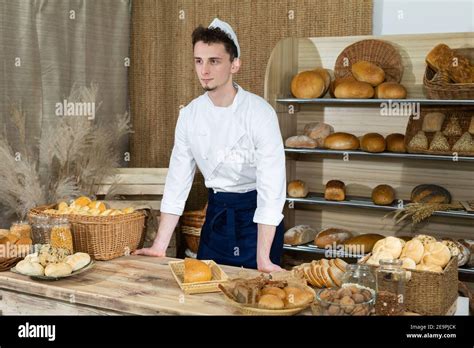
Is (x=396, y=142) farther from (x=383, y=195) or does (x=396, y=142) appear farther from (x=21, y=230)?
(x=21, y=230)

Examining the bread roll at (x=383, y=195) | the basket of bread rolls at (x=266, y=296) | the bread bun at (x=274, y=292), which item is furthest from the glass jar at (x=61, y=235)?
the bread roll at (x=383, y=195)

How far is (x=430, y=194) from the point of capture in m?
3.89

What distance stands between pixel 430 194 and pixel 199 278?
2.19 m

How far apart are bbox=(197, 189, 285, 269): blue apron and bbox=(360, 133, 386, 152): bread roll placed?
1241mm

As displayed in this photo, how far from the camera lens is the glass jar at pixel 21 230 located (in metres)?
2.52

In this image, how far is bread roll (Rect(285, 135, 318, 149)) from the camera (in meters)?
4.11

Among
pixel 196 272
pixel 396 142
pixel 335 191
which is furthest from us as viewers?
pixel 335 191

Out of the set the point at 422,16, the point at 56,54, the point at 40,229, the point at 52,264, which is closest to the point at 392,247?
the point at 52,264

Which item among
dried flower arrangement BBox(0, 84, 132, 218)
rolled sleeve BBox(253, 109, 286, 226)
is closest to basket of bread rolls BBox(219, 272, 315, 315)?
rolled sleeve BBox(253, 109, 286, 226)

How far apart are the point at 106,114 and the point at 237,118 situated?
2431 mm

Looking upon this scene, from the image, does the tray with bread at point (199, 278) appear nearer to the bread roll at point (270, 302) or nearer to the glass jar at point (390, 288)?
the bread roll at point (270, 302)

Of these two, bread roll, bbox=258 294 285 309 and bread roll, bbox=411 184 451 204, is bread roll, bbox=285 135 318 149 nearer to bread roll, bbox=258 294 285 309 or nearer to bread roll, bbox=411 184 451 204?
bread roll, bbox=411 184 451 204

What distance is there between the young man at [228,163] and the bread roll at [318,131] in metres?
1.31
